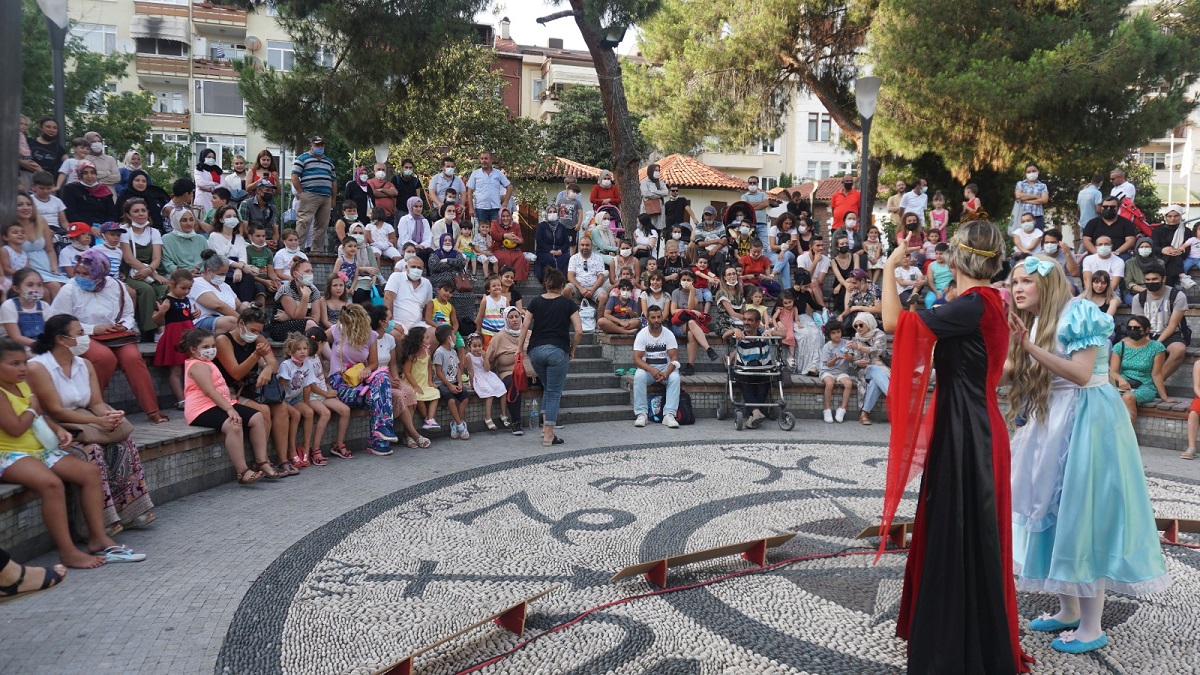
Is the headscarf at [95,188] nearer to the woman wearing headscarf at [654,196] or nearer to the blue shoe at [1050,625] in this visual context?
the woman wearing headscarf at [654,196]

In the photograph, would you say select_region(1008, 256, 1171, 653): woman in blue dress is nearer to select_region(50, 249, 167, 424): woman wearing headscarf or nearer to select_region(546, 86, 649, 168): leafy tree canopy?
select_region(50, 249, 167, 424): woman wearing headscarf

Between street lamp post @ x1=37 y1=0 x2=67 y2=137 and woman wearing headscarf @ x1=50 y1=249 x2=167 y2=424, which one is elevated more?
street lamp post @ x1=37 y1=0 x2=67 y2=137

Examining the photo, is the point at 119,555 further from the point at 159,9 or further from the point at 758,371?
the point at 159,9

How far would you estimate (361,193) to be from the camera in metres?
13.3

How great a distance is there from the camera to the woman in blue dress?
3852 millimetres

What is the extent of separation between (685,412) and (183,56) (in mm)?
37832

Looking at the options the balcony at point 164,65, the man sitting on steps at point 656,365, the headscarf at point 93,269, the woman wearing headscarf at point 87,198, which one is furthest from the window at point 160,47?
the headscarf at point 93,269

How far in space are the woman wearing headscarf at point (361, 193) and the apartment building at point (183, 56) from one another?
28102mm

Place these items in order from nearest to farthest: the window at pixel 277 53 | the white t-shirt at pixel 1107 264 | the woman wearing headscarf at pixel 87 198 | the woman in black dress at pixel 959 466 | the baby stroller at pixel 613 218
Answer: the woman in black dress at pixel 959 466 < the woman wearing headscarf at pixel 87 198 < the white t-shirt at pixel 1107 264 < the baby stroller at pixel 613 218 < the window at pixel 277 53

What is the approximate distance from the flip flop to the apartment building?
36650 mm

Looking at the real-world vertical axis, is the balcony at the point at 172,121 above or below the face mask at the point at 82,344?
above

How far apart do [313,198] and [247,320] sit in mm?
5583

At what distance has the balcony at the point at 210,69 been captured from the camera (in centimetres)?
3844

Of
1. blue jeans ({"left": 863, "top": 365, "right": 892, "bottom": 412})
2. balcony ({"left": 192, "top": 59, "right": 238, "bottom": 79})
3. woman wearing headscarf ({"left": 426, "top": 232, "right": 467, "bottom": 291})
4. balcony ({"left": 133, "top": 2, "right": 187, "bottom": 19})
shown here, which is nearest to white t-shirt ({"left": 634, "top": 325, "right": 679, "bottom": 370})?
blue jeans ({"left": 863, "top": 365, "right": 892, "bottom": 412})
